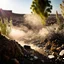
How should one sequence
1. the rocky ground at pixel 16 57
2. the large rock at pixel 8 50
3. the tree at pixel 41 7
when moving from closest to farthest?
the rocky ground at pixel 16 57
the large rock at pixel 8 50
the tree at pixel 41 7

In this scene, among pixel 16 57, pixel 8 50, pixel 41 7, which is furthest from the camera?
pixel 41 7

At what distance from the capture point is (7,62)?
11.5 metres

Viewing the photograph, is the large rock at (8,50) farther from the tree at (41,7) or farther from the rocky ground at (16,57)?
the tree at (41,7)

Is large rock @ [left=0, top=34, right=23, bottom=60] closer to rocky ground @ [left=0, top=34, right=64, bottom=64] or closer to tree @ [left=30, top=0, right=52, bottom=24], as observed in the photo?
rocky ground @ [left=0, top=34, right=64, bottom=64]

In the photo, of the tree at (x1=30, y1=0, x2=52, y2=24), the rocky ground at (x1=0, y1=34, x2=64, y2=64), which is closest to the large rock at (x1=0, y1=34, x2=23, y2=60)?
the rocky ground at (x1=0, y1=34, x2=64, y2=64)

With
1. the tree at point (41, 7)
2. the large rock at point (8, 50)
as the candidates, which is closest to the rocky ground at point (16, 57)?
the large rock at point (8, 50)

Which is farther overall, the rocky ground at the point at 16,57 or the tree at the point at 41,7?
the tree at the point at 41,7

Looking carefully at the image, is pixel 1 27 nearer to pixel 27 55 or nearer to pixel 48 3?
pixel 27 55

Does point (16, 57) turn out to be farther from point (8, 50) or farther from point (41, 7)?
Result: point (41, 7)

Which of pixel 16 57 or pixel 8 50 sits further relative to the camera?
pixel 16 57

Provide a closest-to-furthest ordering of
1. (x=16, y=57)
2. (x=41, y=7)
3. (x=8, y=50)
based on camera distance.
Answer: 1. (x=8, y=50)
2. (x=16, y=57)
3. (x=41, y=7)

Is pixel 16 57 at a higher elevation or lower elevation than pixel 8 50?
lower

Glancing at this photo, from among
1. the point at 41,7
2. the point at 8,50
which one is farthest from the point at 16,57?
the point at 41,7

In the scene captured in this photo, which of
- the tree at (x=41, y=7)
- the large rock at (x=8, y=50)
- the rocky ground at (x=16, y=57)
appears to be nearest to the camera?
the rocky ground at (x=16, y=57)
